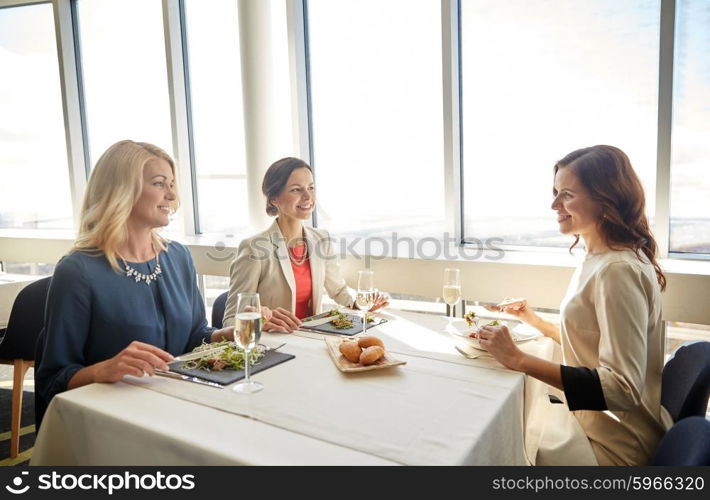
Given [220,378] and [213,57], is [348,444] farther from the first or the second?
[213,57]

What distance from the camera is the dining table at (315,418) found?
113 cm

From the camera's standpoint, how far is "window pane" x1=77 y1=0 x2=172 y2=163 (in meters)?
4.66

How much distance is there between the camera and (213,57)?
4.42 m

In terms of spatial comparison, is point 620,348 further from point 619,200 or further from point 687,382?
point 619,200

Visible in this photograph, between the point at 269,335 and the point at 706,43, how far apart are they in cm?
261

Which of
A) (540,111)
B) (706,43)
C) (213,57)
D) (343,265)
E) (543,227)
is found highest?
(213,57)

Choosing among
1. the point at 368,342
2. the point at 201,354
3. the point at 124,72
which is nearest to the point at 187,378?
the point at 201,354

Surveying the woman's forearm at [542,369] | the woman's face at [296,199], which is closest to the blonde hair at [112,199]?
the woman's face at [296,199]

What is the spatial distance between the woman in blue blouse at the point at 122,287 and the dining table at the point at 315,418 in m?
0.15

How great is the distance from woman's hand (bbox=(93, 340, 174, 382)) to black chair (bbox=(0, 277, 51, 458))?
1.65m

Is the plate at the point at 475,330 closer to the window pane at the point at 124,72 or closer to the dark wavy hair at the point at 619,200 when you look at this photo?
the dark wavy hair at the point at 619,200

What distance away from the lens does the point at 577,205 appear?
A: 1.73m

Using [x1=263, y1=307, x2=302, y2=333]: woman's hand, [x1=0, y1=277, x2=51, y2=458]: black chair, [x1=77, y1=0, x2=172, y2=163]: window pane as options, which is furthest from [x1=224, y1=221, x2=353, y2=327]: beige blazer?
[x1=77, y1=0, x2=172, y2=163]: window pane

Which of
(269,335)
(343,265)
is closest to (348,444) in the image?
(269,335)
